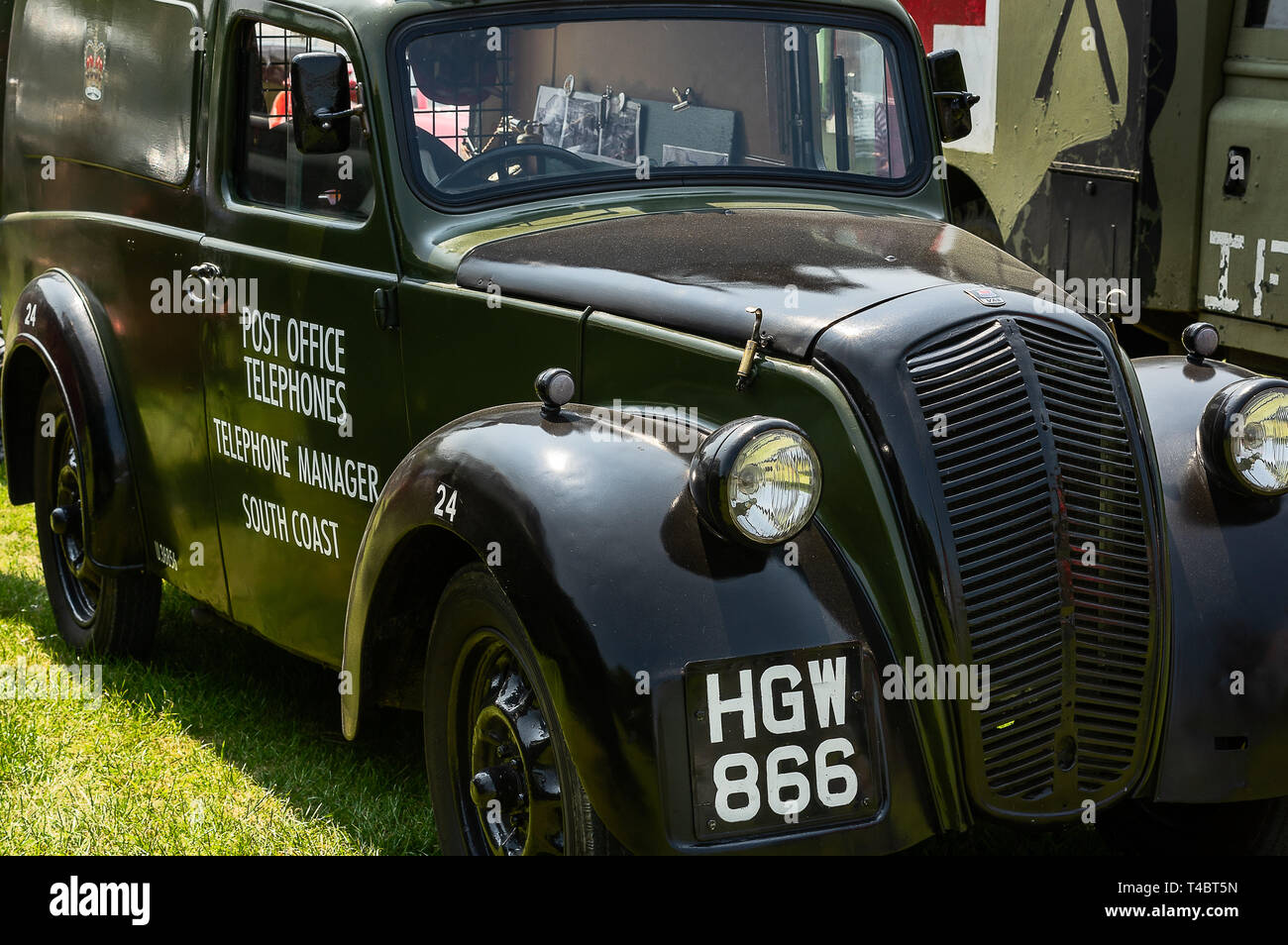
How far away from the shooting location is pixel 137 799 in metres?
4.18

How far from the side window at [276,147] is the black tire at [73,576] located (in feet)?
3.76

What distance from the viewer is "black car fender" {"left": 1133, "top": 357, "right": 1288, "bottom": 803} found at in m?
3.10

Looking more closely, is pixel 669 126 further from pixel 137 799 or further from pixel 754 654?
pixel 137 799

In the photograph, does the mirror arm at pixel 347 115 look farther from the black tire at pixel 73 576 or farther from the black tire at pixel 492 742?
the black tire at pixel 73 576

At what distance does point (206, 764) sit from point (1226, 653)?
8.70 feet

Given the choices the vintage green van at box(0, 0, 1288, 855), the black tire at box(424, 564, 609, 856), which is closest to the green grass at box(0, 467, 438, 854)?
the vintage green van at box(0, 0, 1288, 855)

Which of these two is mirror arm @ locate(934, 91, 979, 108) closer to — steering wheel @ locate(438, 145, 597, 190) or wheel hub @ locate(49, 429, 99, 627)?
steering wheel @ locate(438, 145, 597, 190)

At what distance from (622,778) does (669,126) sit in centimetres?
184

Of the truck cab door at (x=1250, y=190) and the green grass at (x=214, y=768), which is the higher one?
the truck cab door at (x=1250, y=190)

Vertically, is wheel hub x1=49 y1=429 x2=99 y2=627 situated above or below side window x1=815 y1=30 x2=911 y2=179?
below

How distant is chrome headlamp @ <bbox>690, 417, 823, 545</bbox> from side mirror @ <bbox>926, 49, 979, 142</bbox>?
1902mm

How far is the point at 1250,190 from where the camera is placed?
6297mm

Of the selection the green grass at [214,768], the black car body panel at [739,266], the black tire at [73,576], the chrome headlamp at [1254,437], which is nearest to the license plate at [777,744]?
the black car body panel at [739,266]

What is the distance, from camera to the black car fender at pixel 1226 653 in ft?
10.2
